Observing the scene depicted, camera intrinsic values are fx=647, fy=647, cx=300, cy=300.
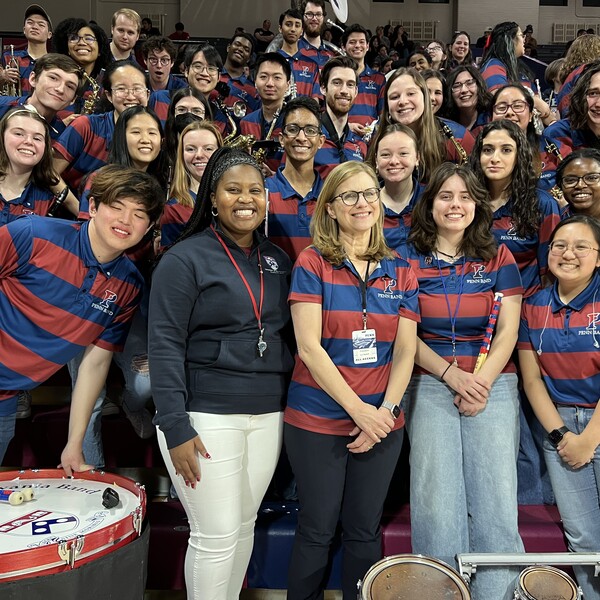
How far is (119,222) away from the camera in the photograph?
7.98ft

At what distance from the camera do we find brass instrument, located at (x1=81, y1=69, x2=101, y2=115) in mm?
4546

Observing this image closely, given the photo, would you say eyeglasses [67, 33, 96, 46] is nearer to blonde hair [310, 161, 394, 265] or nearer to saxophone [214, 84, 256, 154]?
saxophone [214, 84, 256, 154]

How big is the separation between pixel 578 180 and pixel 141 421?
2389 mm

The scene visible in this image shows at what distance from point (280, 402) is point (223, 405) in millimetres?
243

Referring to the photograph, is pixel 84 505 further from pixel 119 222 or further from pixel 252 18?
pixel 252 18

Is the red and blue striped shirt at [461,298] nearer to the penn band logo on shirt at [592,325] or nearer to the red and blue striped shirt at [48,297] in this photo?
the penn band logo on shirt at [592,325]

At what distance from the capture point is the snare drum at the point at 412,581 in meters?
1.80

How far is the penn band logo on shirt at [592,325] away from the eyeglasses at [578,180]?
2.53 ft

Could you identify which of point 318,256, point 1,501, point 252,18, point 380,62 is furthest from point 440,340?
point 252,18

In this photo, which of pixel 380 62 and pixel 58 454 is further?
pixel 380 62

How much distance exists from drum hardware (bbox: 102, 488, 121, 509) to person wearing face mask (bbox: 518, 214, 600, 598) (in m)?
1.71

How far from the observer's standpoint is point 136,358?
9.66ft

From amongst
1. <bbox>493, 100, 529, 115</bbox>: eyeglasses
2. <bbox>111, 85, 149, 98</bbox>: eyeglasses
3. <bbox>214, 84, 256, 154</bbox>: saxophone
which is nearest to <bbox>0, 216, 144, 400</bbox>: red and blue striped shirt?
<bbox>214, 84, 256, 154</bbox>: saxophone

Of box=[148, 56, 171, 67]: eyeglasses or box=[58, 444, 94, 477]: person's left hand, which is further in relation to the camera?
box=[148, 56, 171, 67]: eyeglasses
